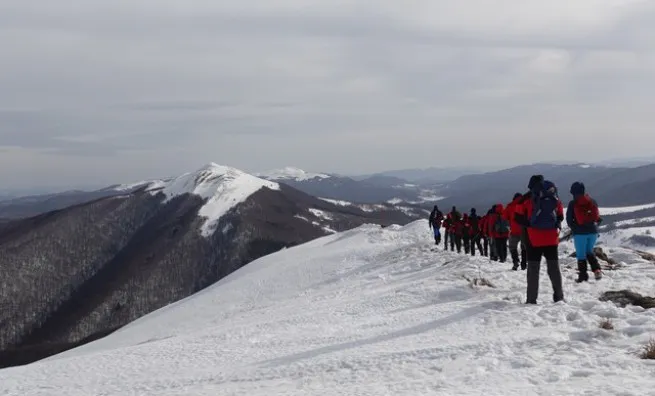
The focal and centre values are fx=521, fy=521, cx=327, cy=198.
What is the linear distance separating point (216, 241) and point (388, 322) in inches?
7412

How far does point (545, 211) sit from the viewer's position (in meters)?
11.2

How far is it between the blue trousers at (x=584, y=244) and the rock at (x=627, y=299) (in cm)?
239

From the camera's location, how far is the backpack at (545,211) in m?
11.2

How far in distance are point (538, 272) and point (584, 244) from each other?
3.86 metres

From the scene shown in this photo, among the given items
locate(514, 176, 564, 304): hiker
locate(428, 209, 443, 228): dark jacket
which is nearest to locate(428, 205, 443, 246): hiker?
locate(428, 209, 443, 228): dark jacket

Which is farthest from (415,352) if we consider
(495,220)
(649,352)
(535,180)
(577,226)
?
(495,220)

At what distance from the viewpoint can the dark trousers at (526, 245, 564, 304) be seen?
11.0 metres

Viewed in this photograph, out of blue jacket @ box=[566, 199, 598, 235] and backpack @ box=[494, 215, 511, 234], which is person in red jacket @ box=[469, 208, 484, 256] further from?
blue jacket @ box=[566, 199, 598, 235]

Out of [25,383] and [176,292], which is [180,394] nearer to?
[25,383]

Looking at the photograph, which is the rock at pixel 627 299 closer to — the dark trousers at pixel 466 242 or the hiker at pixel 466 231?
the hiker at pixel 466 231

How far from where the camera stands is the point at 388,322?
11641 mm

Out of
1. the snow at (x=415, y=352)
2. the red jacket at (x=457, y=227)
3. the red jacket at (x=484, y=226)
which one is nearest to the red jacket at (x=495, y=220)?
the red jacket at (x=484, y=226)

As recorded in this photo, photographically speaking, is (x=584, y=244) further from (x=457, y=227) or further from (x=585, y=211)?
(x=457, y=227)

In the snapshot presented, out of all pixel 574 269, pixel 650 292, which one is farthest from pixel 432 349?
pixel 574 269
